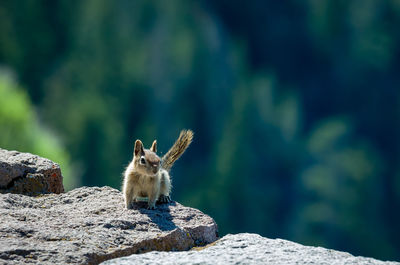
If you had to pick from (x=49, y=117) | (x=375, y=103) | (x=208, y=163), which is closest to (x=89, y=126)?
(x=49, y=117)

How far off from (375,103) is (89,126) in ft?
40.8

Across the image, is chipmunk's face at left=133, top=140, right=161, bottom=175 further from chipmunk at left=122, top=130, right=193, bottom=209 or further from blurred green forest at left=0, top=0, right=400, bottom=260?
blurred green forest at left=0, top=0, right=400, bottom=260

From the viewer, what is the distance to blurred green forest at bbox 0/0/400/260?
22625 mm

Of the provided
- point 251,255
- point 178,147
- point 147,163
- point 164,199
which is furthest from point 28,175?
point 251,255

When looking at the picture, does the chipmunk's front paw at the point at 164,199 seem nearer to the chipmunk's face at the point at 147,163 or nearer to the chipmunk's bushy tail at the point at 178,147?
the chipmunk's face at the point at 147,163

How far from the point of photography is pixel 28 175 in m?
2.99

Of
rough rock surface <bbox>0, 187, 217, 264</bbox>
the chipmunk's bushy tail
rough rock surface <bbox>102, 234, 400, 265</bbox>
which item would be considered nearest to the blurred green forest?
the chipmunk's bushy tail

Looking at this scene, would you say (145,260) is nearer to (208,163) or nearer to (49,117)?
(49,117)

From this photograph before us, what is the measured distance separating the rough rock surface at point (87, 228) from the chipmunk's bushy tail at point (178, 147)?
0.71 m

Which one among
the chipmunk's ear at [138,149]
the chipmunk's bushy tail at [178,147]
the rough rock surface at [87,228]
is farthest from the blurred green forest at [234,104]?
the rough rock surface at [87,228]

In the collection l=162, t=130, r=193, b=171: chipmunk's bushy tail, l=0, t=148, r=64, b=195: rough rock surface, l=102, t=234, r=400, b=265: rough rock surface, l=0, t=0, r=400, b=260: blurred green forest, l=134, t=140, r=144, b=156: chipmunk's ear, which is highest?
l=0, t=0, r=400, b=260: blurred green forest

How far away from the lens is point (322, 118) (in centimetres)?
2620

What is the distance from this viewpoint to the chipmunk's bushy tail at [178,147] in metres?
3.75

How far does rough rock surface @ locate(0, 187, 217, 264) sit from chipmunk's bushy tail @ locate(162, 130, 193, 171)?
0.71 metres
